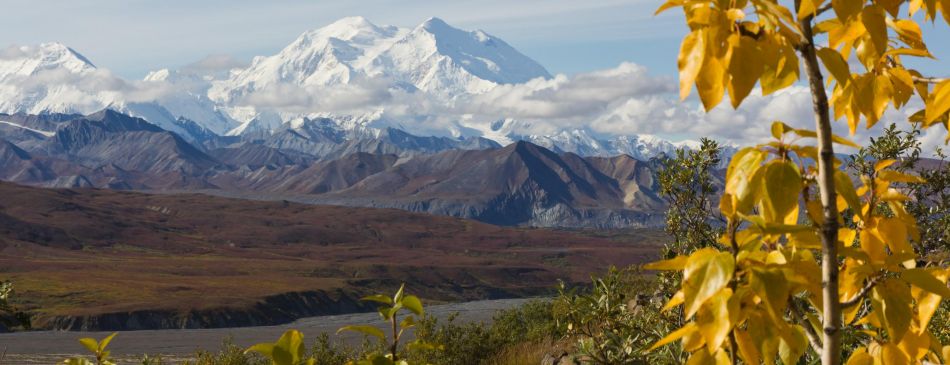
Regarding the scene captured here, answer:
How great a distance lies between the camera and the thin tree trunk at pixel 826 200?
133 cm

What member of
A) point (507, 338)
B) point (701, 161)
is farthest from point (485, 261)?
point (701, 161)

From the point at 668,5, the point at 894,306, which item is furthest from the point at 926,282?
the point at 668,5

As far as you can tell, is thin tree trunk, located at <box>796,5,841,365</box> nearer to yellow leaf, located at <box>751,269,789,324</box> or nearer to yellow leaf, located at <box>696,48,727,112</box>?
yellow leaf, located at <box>751,269,789,324</box>

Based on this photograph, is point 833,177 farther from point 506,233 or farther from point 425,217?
point 425,217

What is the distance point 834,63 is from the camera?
132cm

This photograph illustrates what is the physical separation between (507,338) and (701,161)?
717 inches

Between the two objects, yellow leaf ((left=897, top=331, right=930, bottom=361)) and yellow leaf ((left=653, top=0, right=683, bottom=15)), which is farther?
yellow leaf ((left=897, top=331, right=930, bottom=361))

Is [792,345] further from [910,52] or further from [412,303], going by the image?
[412,303]

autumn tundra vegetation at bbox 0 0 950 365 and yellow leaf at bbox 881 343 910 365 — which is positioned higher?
autumn tundra vegetation at bbox 0 0 950 365

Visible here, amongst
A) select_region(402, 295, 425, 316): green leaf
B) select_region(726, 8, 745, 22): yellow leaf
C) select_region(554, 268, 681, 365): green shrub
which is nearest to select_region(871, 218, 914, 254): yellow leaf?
select_region(726, 8, 745, 22): yellow leaf

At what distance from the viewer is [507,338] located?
2538 cm

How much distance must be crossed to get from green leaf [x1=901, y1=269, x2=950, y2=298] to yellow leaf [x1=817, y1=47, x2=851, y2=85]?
0.38m

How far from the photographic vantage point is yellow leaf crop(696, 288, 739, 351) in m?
1.32

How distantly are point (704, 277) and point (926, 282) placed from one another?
46 cm
